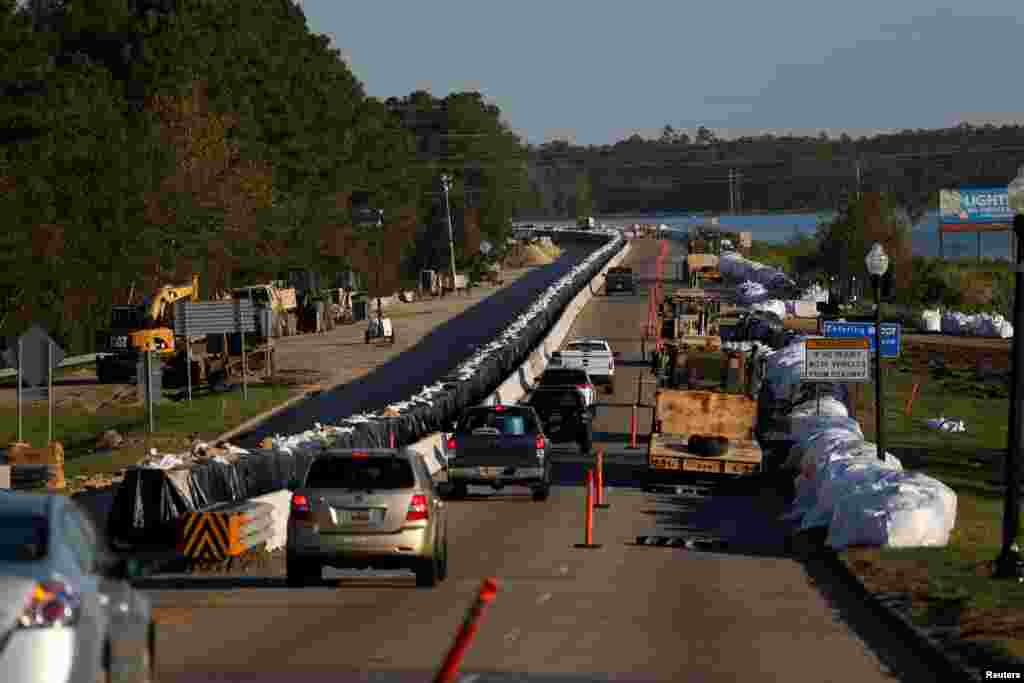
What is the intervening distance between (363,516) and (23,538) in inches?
476

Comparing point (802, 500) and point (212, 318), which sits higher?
point (212, 318)

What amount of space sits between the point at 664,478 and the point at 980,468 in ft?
36.4

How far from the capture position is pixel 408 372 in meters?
77.3

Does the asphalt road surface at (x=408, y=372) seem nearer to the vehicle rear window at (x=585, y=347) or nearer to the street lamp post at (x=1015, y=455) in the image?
the vehicle rear window at (x=585, y=347)

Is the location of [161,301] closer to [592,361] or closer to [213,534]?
[592,361]

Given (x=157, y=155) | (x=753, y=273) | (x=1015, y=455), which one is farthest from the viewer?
(x=753, y=273)

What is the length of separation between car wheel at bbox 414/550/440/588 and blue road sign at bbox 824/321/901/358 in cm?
2016

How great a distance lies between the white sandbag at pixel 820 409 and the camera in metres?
42.8

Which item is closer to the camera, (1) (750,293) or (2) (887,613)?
(2) (887,613)

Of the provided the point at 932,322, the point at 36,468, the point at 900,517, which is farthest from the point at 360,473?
the point at 932,322

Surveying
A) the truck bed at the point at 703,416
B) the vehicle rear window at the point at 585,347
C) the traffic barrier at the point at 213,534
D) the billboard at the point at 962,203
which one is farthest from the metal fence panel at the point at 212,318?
the billboard at the point at 962,203

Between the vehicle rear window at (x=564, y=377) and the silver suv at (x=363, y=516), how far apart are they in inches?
1275

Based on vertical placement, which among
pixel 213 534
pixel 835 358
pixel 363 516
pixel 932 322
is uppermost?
pixel 835 358

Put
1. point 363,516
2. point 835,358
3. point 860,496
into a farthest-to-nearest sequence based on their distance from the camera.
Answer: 1. point 835,358
2. point 860,496
3. point 363,516
